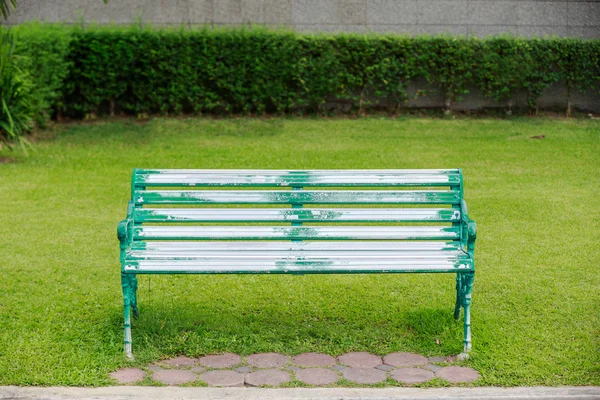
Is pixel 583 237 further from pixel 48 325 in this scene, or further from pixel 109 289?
pixel 48 325

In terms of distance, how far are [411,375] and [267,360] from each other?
0.89 metres

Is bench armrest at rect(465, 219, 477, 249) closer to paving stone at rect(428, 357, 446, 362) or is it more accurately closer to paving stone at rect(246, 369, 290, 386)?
paving stone at rect(428, 357, 446, 362)

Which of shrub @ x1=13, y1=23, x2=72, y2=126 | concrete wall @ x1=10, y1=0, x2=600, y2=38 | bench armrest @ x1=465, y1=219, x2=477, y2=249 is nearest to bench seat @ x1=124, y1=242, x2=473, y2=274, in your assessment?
bench armrest @ x1=465, y1=219, x2=477, y2=249

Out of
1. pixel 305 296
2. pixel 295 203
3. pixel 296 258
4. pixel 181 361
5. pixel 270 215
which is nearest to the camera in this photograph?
pixel 181 361

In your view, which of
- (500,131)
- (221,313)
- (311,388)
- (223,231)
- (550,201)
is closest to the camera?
(311,388)

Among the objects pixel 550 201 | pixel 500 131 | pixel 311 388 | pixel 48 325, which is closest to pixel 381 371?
pixel 311 388

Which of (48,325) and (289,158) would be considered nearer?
(48,325)

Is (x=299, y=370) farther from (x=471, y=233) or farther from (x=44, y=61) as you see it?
(x=44, y=61)

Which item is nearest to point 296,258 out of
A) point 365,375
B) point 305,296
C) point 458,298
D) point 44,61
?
point 365,375

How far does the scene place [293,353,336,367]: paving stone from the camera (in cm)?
494

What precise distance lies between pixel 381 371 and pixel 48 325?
227 centimetres

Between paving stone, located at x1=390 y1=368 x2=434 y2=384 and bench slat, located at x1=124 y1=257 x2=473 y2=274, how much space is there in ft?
1.99

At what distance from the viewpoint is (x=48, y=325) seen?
5.45m

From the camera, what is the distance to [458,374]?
4.77 m
